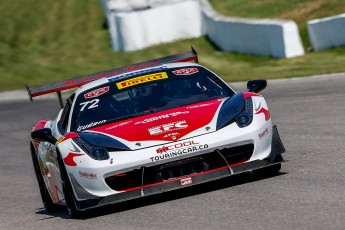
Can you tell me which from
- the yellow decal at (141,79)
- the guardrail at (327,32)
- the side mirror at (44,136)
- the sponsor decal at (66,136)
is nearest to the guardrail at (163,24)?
the guardrail at (327,32)

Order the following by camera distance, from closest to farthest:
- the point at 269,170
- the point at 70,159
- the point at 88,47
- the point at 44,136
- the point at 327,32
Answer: the point at 70,159, the point at 269,170, the point at 44,136, the point at 327,32, the point at 88,47

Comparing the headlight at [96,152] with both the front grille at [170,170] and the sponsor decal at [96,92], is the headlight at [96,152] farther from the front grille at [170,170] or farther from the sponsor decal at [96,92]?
the sponsor decal at [96,92]

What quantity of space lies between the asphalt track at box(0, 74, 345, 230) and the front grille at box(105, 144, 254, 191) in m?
0.22

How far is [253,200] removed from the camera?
7.66 meters

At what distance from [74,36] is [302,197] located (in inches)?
1048

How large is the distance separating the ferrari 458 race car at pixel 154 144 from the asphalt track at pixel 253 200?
187 mm

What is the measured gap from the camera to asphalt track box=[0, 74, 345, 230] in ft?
22.7

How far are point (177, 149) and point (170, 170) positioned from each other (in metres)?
0.19

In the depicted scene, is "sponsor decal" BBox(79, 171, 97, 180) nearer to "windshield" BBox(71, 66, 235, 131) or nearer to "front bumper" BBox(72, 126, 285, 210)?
"front bumper" BBox(72, 126, 285, 210)

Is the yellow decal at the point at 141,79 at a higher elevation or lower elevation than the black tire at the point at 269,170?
higher

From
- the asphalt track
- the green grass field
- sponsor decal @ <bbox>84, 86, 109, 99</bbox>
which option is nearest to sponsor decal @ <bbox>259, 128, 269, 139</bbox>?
the asphalt track

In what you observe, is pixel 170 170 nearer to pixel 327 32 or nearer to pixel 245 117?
pixel 245 117

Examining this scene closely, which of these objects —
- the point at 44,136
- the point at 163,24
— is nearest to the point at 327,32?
the point at 163,24

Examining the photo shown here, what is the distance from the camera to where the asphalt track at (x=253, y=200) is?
692cm
